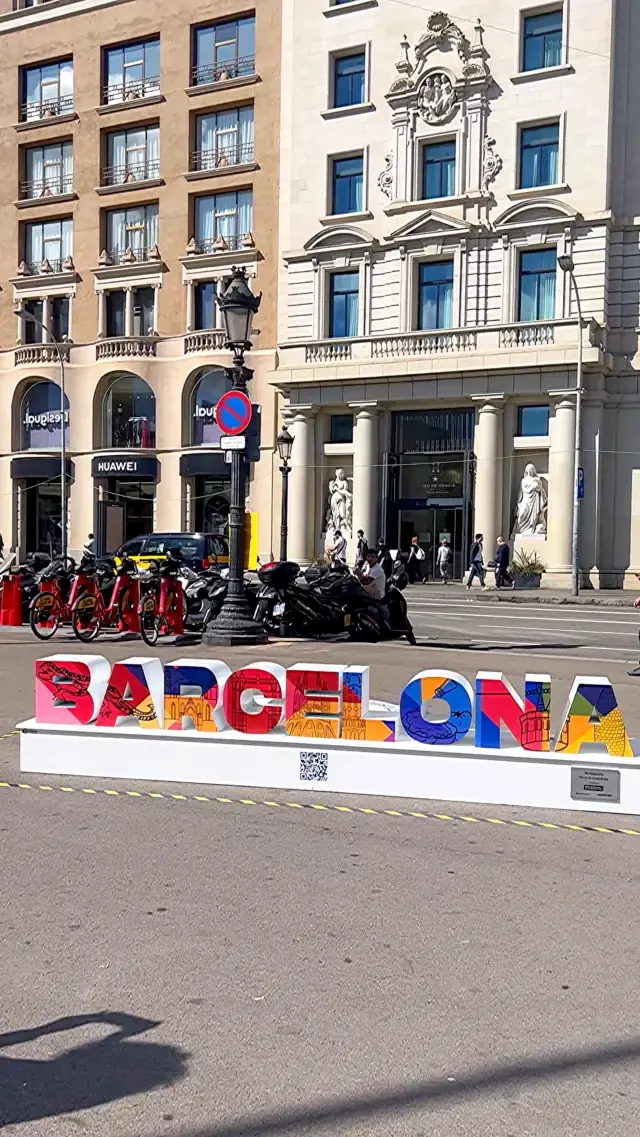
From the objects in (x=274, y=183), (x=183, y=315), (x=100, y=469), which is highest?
(x=274, y=183)

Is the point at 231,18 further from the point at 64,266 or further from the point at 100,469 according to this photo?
the point at 100,469

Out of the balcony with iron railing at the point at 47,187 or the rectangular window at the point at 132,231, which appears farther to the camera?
the balcony with iron railing at the point at 47,187

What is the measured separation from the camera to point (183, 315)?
142 ft

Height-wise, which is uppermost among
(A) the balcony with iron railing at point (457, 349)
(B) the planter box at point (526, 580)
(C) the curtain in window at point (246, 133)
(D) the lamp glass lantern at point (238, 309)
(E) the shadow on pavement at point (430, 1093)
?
(C) the curtain in window at point (246, 133)

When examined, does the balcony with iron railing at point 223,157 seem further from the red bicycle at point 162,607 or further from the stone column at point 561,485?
the red bicycle at point 162,607

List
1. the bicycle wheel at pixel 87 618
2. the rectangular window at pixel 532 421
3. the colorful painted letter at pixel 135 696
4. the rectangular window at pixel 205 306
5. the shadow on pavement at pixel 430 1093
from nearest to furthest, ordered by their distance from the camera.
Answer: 1. the shadow on pavement at pixel 430 1093
2. the colorful painted letter at pixel 135 696
3. the bicycle wheel at pixel 87 618
4. the rectangular window at pixel 532 421
5. the rectangular window at pixel 205 306

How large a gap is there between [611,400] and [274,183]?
51.9ft

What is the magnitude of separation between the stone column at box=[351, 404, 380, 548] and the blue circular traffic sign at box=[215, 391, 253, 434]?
23.8 meters

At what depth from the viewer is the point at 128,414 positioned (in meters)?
44.7

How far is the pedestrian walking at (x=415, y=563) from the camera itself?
36625mm

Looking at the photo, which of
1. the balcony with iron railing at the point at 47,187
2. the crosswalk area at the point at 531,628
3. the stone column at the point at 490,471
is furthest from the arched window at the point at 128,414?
the crosswalk area at the point at 531,628

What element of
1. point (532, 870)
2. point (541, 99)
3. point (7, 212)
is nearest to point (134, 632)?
point (532, 870)

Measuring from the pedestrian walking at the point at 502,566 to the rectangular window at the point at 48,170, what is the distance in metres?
25.6

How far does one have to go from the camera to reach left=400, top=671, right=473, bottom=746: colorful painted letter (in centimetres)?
701
